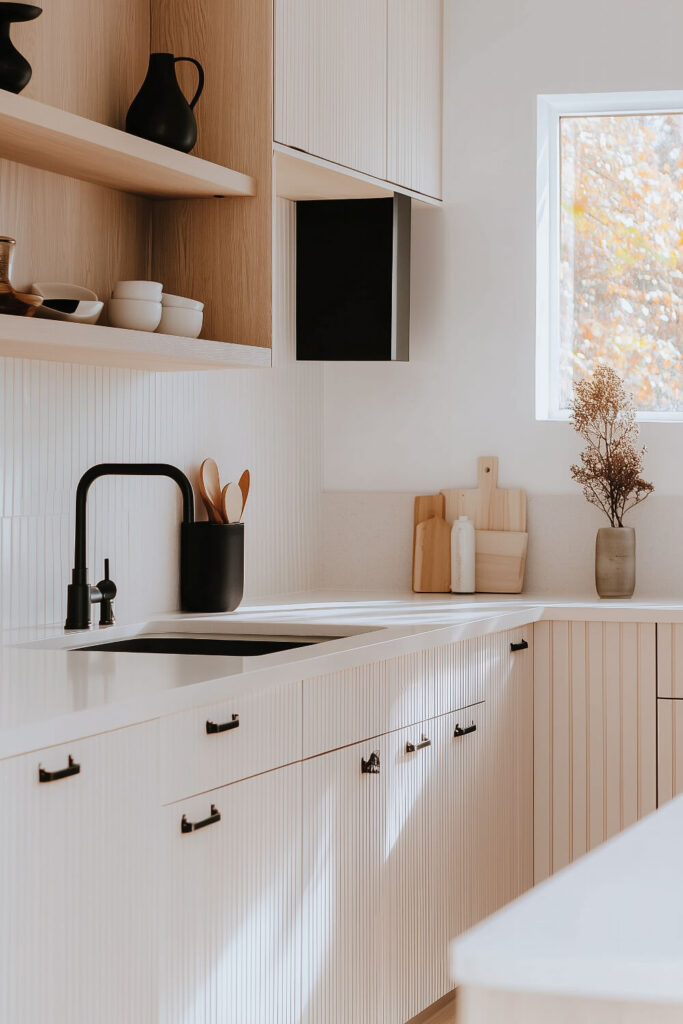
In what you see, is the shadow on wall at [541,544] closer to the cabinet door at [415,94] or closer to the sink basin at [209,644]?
the cabinet door at [415,94]

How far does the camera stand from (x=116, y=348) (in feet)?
7.80

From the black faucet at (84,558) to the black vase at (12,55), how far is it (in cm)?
77

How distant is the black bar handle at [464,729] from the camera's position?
289cm

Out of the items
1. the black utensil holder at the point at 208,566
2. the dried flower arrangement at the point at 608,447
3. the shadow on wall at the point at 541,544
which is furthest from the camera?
the shadow on wall at the point at 541,544

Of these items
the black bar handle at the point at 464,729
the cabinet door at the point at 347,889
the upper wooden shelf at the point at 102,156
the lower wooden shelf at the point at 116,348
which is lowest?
the cabinet door at the point at 347,889

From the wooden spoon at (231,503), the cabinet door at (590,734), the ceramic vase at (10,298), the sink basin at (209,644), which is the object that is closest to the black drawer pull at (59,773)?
the ceramic vase at (10,298)

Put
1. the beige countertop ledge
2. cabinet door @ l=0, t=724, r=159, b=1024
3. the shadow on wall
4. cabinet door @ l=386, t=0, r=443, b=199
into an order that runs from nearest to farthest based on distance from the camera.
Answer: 1. cabinet door @ l=0, t=724, r=159, b=1024
2. the beige countertop ledge
3. cabinet door @ l=386, t=0, r=443, b=199
4. the shadow on wall

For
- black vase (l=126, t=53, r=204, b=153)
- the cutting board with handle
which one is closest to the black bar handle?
the cutting board with handle

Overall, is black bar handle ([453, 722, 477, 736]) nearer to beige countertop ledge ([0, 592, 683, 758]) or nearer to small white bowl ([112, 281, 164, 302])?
beige countertop ledge ([0, 592, 683, 758])

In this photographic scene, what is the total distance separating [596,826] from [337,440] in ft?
4.56

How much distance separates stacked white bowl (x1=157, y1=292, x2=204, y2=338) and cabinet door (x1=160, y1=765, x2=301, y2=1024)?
3.01 feet

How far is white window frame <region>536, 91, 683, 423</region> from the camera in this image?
3830 millimetres

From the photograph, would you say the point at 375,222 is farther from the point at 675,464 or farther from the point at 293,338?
the point at 675,464

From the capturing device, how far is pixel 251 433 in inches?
141
